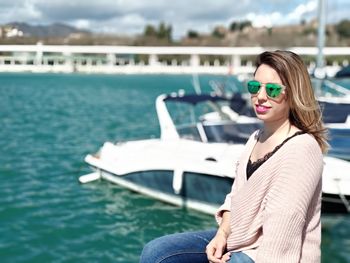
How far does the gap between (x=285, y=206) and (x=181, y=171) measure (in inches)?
269

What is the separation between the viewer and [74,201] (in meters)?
9.95

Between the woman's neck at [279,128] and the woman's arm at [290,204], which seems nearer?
the woman's arm at [290,204]

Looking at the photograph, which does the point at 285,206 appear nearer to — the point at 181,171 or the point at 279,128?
the point at 279,128

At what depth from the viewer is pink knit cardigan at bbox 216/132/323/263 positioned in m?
2.15

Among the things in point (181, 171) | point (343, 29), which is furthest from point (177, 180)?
point (343, 29)

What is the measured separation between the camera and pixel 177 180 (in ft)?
29.8

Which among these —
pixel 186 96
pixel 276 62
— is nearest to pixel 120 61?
pixel 186 96

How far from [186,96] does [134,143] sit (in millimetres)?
1955

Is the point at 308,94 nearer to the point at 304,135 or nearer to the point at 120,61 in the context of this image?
the point at 304,135

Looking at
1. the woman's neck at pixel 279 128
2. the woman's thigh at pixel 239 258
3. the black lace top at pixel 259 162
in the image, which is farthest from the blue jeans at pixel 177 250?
the woman's neck at pixel 279 128

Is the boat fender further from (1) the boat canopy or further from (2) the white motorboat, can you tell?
(1) the boat canopy

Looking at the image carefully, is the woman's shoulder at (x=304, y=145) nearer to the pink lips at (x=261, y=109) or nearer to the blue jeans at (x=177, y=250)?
the pink lips at (x=261, y=109)

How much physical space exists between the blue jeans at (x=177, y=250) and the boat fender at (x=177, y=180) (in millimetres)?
6259

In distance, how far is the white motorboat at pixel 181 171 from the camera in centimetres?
836
